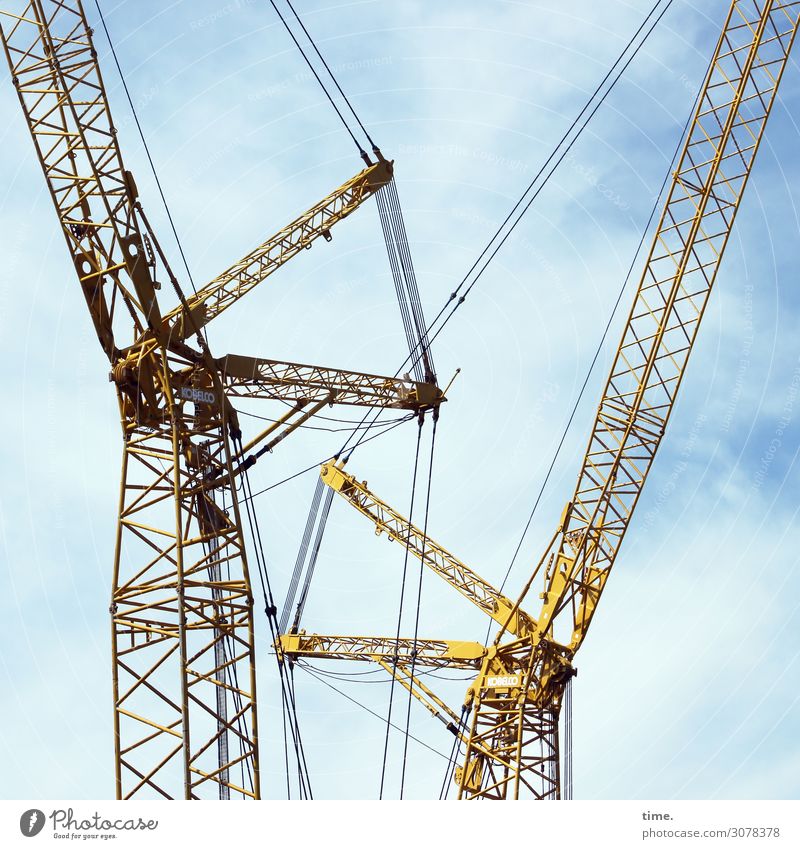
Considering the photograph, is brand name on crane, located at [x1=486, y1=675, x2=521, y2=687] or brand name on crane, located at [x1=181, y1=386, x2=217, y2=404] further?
brand name on crane, located at [x1=486, y1=675, x2=521, y2=687]

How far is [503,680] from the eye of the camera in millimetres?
58250

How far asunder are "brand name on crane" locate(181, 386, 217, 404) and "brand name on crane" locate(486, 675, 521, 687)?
64.9 ft

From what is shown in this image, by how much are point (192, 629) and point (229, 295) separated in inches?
534

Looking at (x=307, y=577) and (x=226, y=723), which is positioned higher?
(x=307, y=577)

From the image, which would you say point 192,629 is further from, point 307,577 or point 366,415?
point 307,577

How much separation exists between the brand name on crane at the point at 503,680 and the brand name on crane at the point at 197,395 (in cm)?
1980

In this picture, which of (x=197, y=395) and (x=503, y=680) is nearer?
(x=197, y=395)

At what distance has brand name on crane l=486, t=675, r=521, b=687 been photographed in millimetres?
57844

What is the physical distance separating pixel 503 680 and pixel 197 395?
813 inches

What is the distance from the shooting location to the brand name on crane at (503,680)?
57844 millimetres

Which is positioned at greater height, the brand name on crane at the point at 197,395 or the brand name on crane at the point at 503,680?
the brand name on crane at the point at 197,395

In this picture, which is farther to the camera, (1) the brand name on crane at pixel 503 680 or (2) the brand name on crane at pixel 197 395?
(1) the brand name on crane at pixel 503 680

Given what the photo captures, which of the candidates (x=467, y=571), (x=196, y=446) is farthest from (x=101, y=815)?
(x=467, y=571)

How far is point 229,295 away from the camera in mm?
50719
